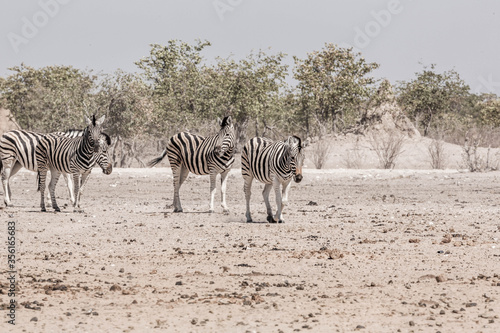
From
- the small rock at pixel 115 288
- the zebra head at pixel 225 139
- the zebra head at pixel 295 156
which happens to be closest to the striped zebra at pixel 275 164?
the zebra head at pixel 295 156

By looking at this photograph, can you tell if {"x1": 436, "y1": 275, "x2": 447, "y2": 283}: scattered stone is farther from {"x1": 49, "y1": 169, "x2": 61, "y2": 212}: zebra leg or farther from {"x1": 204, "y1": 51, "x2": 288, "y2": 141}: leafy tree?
{"x1": 204, "y1": 51, "x2": 288, "y2": 141}: leafy tree

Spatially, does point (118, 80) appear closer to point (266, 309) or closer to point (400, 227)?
point (400, 227)

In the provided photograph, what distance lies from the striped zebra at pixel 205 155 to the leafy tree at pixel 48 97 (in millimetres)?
10507

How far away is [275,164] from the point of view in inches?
500

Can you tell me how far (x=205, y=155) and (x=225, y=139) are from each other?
672 millimetres

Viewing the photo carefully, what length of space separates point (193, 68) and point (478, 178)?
76.0 ft

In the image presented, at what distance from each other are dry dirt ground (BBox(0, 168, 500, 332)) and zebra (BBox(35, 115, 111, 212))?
0.63m

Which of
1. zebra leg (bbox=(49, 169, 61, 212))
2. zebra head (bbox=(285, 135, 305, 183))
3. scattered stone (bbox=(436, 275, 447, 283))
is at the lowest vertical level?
scattered stone (bbox=(436, 275, 447, 283))

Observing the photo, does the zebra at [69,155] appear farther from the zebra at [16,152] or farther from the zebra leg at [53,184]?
the zebra at [16,152]

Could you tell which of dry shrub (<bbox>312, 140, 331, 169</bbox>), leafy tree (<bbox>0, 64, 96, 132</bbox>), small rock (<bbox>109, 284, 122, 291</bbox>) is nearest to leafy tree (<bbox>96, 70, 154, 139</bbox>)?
leafy tree (<bbox>0, 64, 96, 132</bbox>)

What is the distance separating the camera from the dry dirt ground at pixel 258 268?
6703 mm

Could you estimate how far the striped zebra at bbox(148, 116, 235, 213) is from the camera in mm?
14438

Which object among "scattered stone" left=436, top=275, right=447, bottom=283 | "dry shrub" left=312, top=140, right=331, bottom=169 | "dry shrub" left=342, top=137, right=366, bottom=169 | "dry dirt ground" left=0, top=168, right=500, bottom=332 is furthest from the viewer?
"dry shrub" left=342, top=137, right=366, bottom=169

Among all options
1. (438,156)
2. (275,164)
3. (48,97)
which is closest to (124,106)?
(48,97)
